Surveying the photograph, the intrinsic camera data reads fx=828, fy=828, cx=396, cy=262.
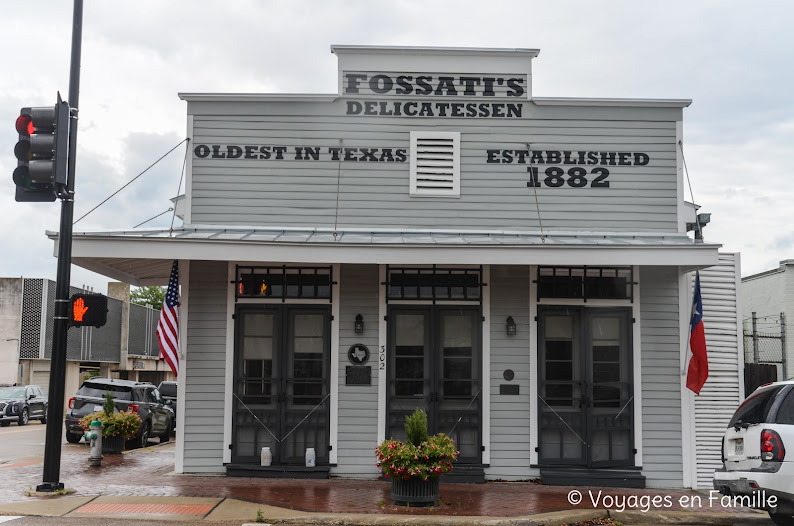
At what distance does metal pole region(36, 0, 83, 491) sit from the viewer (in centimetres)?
1032

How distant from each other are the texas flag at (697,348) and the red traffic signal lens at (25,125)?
9.30 metres

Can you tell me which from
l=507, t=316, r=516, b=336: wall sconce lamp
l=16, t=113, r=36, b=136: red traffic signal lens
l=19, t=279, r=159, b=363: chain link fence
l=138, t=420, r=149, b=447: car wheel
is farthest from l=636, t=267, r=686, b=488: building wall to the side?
l=19, t=279, r=159, b=363: chain link fence

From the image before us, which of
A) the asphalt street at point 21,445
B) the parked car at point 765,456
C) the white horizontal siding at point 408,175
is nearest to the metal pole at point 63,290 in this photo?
the white horizontal siding at point 408,175

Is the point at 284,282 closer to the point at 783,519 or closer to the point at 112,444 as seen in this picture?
the point at 112,444

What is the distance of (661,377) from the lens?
12.6 m

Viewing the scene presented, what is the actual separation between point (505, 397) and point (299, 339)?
10.6ft

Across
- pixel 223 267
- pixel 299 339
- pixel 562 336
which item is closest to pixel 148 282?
pixel 223 267

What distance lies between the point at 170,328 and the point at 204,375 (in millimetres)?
946

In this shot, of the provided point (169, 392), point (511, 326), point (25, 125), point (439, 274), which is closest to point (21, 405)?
point (169, 392)

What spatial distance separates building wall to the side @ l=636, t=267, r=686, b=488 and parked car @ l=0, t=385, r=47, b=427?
23148 mm

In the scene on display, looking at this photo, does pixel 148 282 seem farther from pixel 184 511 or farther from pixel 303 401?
pixel 184 511

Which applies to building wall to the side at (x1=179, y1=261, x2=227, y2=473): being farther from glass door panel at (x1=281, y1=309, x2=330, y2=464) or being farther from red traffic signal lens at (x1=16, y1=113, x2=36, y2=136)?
red traffic signal lens at (x1=16, y1=113, x2=36, y2=136)

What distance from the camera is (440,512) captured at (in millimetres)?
9977

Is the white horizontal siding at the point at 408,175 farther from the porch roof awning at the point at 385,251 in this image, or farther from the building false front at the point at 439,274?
the porch roof awning at the point at 385,251
